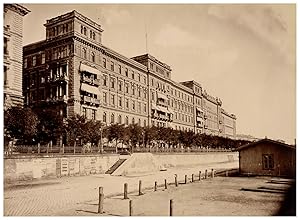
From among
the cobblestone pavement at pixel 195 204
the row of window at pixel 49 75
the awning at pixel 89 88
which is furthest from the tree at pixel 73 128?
the cobblestone pavement at pixel 195 204

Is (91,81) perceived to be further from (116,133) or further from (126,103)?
(126,103)

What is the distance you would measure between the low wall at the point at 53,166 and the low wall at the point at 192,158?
20.9ft

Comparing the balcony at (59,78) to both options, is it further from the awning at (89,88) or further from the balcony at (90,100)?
the balcony at (90,100)

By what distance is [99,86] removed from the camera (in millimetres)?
31938

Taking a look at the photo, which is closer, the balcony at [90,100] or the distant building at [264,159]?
the distant building at [264,159]

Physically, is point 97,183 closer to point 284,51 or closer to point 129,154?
point 129,154

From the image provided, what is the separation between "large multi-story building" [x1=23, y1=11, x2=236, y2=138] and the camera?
26547 mm

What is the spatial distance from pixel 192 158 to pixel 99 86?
10665 millimetres

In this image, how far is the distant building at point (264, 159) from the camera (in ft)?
58.3

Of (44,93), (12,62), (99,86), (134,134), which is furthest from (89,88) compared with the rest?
(12,62)

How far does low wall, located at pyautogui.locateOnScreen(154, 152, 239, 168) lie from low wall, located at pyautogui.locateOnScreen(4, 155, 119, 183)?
6.38 meters

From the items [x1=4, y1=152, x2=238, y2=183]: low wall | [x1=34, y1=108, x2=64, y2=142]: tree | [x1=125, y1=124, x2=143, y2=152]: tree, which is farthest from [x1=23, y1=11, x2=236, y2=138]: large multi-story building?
[x1=4, y1=152, x2=238, y2=183]: low wall

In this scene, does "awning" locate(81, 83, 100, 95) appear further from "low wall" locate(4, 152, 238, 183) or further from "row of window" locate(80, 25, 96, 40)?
"low wall" locate(4, 152, 238, 183)

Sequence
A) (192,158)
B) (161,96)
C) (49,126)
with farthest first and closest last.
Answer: (161,96)
(192,158)
(49,126)
